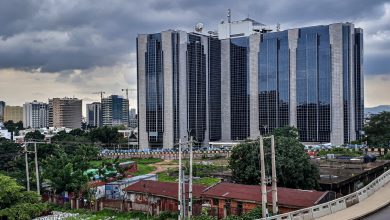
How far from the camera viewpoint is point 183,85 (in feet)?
374

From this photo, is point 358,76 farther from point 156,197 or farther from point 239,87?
point 156,197

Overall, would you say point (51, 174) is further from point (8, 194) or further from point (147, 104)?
point (147, 104)

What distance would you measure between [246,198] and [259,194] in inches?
41.9

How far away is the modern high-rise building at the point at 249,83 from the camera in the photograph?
10300cm

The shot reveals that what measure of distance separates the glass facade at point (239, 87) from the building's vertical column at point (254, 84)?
5.74 feet

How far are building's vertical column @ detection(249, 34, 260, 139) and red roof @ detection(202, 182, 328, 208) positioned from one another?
82.5 metres

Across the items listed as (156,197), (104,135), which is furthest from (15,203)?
(104,135)

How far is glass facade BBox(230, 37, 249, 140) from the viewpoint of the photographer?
11984cm

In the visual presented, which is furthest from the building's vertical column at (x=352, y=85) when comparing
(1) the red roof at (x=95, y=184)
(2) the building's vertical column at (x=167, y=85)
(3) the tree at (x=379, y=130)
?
(1) the red roof at (x=95, y=184)

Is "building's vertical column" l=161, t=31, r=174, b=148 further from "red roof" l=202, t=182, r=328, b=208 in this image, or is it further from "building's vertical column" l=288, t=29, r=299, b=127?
"red roof" l=202, t=182, r=328, b=208

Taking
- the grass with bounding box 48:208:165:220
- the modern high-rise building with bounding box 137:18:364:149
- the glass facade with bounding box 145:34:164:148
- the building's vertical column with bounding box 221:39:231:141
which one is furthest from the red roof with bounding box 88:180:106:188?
the building's vertical column with bounding box 221:39:231:141

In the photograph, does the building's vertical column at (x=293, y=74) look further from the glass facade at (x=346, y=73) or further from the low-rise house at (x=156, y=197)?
the low-rise house at (x=156, y=197)

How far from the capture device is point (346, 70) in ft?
335

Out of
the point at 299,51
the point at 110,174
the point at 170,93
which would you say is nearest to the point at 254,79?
the point at 299,51
